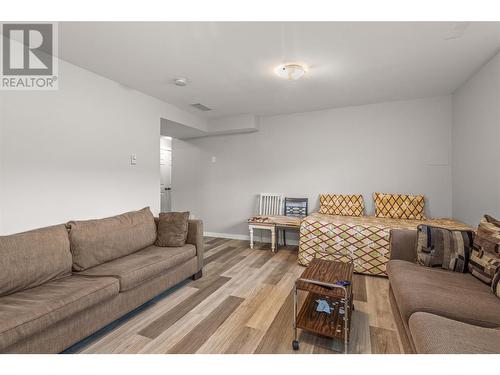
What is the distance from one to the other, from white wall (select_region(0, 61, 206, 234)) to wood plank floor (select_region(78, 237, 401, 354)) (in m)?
1.33

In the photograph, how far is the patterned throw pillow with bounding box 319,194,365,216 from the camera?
3834 millimetres

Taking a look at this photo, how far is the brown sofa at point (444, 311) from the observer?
42.9 inches

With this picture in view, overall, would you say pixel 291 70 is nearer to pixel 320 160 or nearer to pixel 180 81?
pixel 180 81

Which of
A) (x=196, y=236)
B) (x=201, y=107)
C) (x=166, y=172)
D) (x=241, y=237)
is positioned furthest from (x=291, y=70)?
(x=166, y=172)

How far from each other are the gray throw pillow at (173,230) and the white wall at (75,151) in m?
0.66

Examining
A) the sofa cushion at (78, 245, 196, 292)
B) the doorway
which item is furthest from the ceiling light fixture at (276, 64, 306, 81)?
the doorway

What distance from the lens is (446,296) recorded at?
1490mm

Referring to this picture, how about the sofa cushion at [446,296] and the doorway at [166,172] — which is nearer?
the sofa cushion at [446,296]

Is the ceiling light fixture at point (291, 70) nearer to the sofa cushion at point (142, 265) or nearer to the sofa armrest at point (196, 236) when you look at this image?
the sofa armrest at point (196, 236)

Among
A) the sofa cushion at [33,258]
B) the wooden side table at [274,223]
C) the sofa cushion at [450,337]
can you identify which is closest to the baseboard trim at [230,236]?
the wooden side table at [274,223]

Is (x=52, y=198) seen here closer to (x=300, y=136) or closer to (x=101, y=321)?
(x=101, y=321)

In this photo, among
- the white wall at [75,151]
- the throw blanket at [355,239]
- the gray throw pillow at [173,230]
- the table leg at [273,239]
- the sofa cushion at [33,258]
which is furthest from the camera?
the table leg at [273,239]

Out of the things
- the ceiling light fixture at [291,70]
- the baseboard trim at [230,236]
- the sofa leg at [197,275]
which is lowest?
the sofa leg at [197,275]

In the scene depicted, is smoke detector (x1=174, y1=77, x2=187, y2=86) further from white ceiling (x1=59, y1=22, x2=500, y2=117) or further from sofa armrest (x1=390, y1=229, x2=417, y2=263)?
sofa armrest (x1=390, y1=229, x2=417, y2=263)
